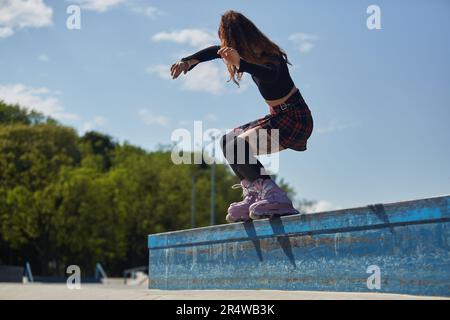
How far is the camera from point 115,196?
45.5 meters

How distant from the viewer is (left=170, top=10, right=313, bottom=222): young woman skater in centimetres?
593

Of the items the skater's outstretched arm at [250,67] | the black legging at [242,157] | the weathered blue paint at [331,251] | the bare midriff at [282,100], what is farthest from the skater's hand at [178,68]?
the weathered blue paint at [331,251]

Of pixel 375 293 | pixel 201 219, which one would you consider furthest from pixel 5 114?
pixel 375 293

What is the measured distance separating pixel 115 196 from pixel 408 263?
138 ft

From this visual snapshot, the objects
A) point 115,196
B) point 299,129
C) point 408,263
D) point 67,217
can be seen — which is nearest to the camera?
point 408,263

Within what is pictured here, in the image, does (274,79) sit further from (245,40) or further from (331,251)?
(331,251)

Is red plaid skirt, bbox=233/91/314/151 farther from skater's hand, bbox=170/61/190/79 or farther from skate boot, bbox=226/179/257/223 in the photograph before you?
skater's hand, bbox=170/61/190/79

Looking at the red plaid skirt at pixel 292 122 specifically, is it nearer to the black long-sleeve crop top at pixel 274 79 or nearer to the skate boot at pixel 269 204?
the black long-sleeve crop top at pixel 274 79

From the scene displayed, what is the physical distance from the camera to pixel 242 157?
20.3 ft

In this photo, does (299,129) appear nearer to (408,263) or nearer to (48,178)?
(408,263)

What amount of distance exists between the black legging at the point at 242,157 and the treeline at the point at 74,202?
35.6 meters

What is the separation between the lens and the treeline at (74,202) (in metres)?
40.0

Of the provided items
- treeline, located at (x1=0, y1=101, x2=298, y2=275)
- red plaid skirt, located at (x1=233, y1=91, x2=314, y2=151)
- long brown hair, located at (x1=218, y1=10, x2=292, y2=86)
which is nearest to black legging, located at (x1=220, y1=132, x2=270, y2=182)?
red plaid skirt, located at (x1=233, y1=91, x2=314, y2=151)
